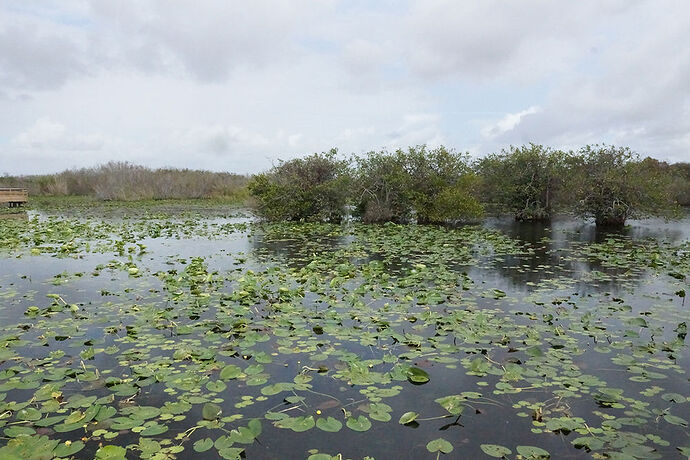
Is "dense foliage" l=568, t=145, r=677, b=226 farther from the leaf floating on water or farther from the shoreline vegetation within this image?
the leaf floating on water

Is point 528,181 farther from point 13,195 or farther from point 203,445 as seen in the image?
point 13,195

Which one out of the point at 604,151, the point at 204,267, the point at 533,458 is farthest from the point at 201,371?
the point at 604,151

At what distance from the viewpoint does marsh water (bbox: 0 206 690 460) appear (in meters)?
3.06

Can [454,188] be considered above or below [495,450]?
above

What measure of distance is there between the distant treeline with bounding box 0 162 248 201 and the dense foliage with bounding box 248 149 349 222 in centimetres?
1946

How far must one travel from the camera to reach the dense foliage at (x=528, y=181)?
66.7 feet

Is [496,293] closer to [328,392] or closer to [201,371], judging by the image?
[328,392]

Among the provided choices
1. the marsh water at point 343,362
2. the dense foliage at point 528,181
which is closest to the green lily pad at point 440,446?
the marsh water at point 343,362

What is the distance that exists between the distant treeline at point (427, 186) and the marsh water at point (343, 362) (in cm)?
1054

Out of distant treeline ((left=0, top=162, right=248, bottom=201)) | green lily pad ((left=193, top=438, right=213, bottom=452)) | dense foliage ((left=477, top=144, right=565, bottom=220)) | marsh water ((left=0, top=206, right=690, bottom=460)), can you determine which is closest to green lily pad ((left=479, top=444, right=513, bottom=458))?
marsh water ((left=0, top=206, right=690, bottom=460))

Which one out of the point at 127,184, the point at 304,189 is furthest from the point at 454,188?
the point at 127,184

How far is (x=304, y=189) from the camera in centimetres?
2003

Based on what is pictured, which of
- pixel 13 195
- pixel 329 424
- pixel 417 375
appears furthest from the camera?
pixel 13 195

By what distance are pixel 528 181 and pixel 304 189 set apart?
10.2 metres
